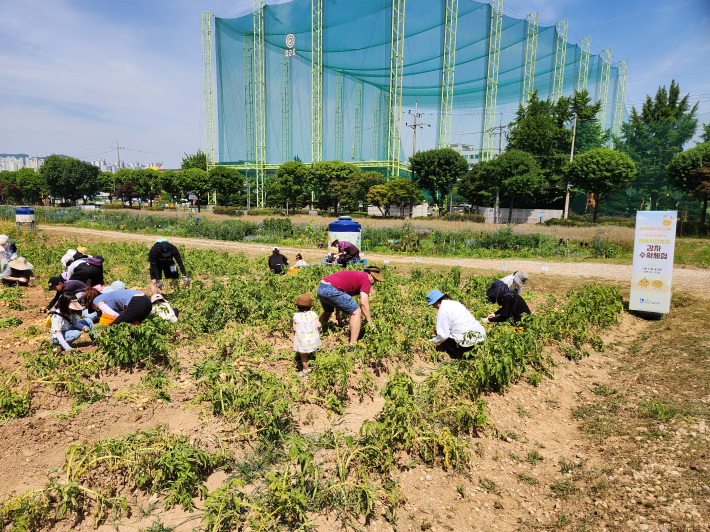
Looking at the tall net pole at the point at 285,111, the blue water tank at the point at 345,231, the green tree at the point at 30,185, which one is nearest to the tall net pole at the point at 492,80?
the tall net pole at the point at 285,111

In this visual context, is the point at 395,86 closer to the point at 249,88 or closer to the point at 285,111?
the point at 285,111

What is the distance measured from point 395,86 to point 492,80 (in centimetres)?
1407

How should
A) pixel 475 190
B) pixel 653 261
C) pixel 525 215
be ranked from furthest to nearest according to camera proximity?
pixel 475 190
pixel 525 215
pixel 653 261

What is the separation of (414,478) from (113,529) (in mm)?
2464

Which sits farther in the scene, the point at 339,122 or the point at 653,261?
the point at 339,122

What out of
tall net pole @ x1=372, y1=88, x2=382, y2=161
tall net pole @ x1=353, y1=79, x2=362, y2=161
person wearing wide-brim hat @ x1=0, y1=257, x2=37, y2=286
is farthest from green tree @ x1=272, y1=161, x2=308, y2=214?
person wearing wide-brim hat @ x1=0, y1=257, x2=37, y2=286

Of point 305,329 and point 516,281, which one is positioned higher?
point 516,281

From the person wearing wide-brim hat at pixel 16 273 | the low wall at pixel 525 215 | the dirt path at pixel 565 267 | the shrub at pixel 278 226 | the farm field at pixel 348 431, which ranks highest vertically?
the low wall at pixel 525 215

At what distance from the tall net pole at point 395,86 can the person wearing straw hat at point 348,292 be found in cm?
4644

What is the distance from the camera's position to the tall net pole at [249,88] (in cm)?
6009

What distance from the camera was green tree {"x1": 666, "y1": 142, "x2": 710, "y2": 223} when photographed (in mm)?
25828

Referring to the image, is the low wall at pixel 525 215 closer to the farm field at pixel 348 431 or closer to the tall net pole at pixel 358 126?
the tall net pole at pixel 358 126

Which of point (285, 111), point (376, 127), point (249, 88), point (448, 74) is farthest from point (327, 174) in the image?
point (249, 88)

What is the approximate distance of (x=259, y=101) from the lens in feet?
194
